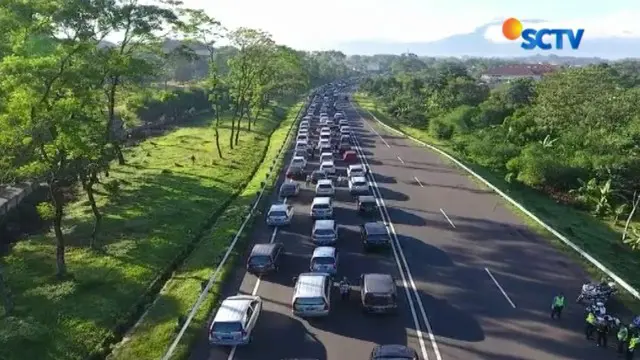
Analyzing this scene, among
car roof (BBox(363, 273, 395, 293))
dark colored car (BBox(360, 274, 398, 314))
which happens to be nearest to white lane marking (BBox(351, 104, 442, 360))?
dark colored car (BBox(360, 274, 398, 314))

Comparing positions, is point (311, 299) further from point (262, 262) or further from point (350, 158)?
point (350, 158)

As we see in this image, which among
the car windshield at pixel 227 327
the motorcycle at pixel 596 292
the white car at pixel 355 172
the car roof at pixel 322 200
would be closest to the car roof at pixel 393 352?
the car windshield at pixel 227 327

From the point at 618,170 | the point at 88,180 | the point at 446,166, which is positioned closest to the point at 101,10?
the point at 88,180

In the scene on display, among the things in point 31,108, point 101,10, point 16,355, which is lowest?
point 16,355

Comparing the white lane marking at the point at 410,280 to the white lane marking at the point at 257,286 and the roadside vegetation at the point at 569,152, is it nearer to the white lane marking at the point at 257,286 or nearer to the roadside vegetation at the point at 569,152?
the white lane marking at the point at 257,286

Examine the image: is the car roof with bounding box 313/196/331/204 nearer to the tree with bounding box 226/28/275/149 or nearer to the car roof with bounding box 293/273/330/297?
the car roof with bounding box 293/273/330/297

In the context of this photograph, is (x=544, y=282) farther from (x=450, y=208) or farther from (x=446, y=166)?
(x=446, y=166)
